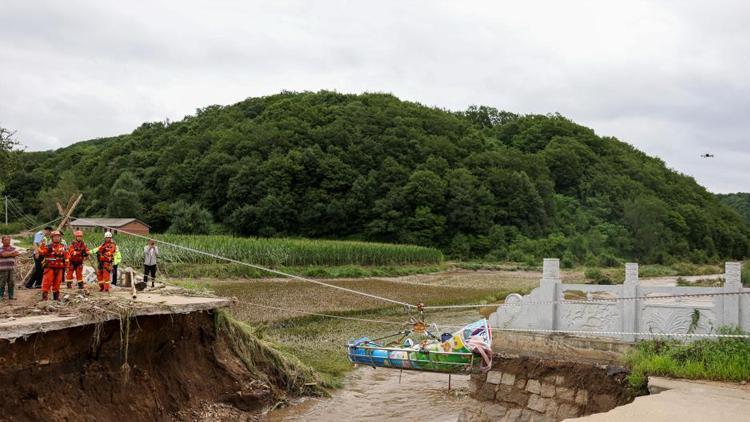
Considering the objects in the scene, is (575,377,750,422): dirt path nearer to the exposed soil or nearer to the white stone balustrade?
the exposed soil

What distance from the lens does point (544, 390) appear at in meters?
10.1

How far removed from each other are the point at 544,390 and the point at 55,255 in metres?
8.50

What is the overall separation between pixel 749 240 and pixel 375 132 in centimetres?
5048

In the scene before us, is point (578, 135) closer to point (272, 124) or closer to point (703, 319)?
point (272, 124)

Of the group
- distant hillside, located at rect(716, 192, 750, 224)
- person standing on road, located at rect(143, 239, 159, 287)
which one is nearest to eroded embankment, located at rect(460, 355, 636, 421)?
person standing on road, located at rect(143, 239, 159, 287)

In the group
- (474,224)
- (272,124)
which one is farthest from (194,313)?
(272,124)

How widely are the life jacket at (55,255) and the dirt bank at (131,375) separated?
5.58 ft

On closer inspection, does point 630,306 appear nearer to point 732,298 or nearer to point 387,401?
point 732,298

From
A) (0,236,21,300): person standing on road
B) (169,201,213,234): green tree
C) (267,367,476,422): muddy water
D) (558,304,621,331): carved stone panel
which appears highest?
(169,201,213,234): green tree

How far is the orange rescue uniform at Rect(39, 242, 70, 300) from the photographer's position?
1069cm

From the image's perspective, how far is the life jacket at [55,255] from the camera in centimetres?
1071

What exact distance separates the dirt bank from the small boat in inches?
145

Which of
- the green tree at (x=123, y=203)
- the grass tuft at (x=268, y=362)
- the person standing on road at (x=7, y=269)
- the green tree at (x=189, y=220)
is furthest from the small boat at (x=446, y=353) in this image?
the green tree at (x=123, y=203)

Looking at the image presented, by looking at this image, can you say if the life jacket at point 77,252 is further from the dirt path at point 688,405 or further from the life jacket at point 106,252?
the dirt path at point 688,405
